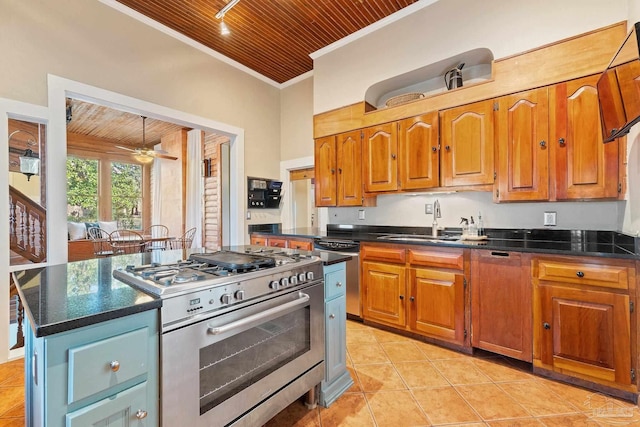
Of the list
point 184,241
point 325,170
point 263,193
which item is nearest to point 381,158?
point 325,170

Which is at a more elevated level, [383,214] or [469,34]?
[469,34]

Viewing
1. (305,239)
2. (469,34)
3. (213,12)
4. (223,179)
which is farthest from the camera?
(223,179)

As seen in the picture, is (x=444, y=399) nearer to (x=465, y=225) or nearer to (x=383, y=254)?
(x=383, y=254)

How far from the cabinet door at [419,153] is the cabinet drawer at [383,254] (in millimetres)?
710

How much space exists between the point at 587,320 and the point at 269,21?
3862 millimetres

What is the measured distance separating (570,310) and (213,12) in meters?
4.07

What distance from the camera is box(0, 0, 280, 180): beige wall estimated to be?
2.41 m

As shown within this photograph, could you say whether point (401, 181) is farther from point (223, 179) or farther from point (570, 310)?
point (223, 179)

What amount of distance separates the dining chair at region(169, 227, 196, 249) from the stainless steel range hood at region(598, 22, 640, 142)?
543 centimetres

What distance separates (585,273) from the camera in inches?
75.4

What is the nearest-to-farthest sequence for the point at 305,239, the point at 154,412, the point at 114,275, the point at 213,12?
the point at 154,412 → the point at 114,275 → the point at 213,12 → the point at 305,239

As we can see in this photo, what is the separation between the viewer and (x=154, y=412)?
106 cm

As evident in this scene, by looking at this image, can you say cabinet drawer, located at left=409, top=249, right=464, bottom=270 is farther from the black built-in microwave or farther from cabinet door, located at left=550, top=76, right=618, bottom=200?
the black built-in microwave

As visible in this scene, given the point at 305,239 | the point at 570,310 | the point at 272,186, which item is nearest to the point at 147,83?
the point at 272,186
